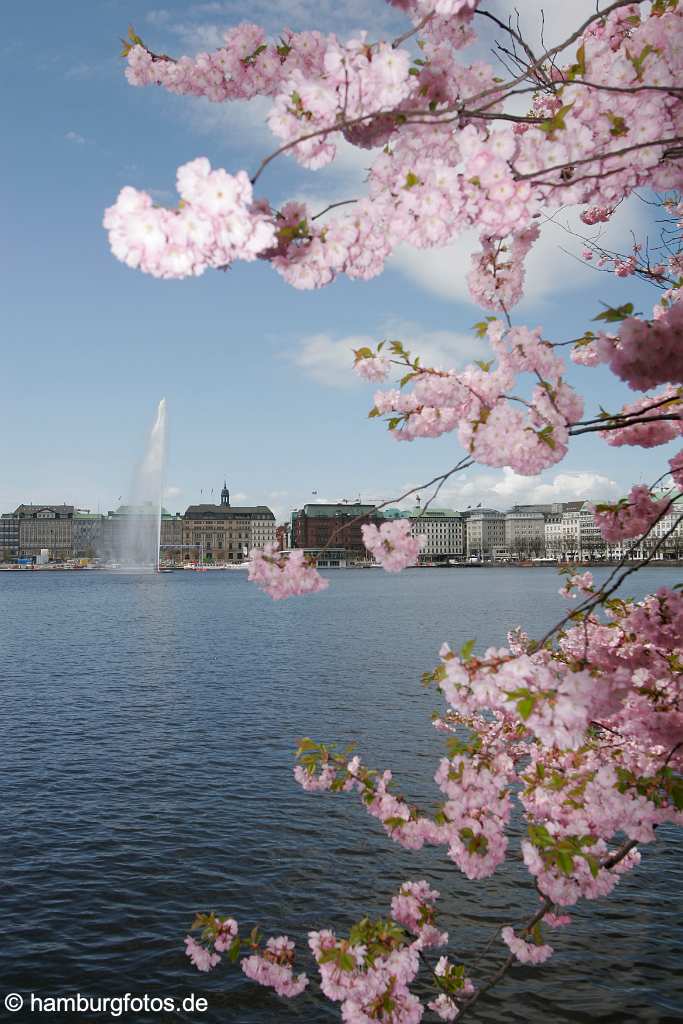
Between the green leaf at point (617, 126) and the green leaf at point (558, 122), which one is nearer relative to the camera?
the green leaf at point (558, 122)

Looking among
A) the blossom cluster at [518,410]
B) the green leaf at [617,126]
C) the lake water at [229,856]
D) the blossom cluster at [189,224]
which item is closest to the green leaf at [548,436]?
the blossom cluster at [518,410]

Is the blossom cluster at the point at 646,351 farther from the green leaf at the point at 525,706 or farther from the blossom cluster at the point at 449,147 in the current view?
the green leaf at the point at 525,706

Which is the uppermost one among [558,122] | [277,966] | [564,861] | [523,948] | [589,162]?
[558,122]

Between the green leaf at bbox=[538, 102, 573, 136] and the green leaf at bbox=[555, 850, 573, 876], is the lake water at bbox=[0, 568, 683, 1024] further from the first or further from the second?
the green leaf at bbox=[538, 102, 573, 136]

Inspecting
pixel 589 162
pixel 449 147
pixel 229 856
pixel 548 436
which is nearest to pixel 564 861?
pixel 548 436

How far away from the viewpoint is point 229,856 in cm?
1457

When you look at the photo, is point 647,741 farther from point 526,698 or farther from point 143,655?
point 143,655

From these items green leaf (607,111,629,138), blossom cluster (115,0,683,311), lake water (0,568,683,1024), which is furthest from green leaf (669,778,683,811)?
lake water (0,568,683,1024)

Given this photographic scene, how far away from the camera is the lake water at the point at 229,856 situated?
10.6 metres

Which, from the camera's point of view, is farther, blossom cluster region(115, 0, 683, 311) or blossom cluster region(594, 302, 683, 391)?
blossom cluster region(594, 302, 683, 391)

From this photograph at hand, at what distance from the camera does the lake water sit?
34.9 ft

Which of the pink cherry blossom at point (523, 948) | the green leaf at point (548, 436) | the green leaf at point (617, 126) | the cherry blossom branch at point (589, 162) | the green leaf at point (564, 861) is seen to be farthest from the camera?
the pink cherry blossom at point (523, 948)

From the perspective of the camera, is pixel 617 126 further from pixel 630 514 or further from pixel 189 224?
pixel 630 514

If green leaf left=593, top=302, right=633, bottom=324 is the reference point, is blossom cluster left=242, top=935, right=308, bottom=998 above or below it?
below
